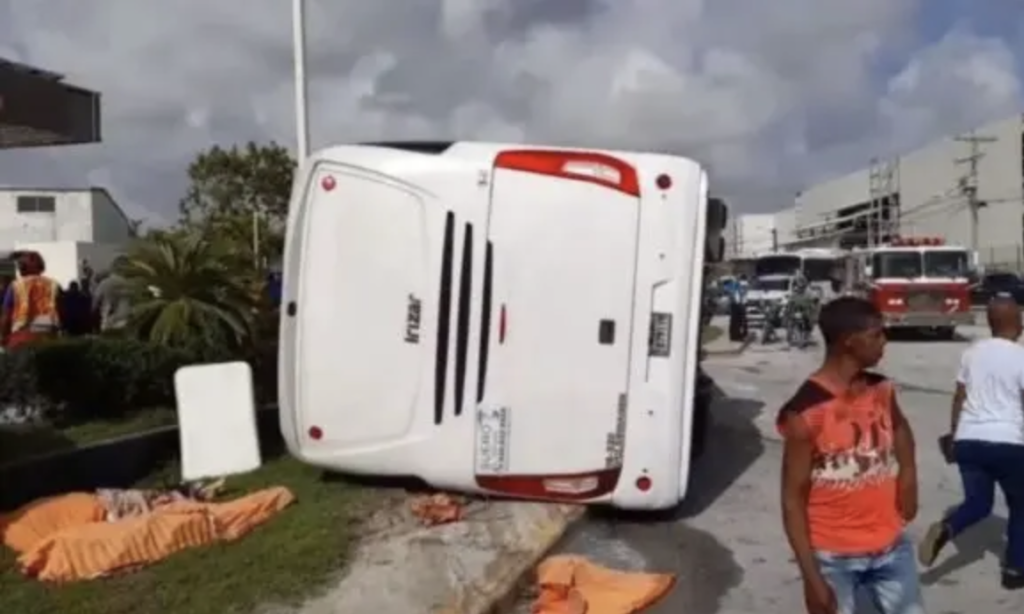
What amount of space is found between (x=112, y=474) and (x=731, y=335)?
2470 cm

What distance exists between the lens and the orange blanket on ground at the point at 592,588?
21.4ft

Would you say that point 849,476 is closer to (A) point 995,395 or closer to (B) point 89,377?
(A) point 995,395

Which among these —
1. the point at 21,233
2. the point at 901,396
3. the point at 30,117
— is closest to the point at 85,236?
the point at 21,233

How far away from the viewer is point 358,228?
8.12 m

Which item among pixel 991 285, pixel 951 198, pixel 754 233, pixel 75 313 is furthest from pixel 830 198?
pixel 75 313

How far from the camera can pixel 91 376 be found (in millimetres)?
10477

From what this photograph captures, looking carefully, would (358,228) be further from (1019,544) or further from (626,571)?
(1019,544)

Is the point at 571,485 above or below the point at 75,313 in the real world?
below

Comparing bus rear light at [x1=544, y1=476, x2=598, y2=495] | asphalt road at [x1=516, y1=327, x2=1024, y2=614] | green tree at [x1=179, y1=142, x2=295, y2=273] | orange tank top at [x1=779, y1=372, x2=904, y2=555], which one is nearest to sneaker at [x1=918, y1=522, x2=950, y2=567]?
asphalt road at [x1=516, y1=327, x2=1024, y2=614]

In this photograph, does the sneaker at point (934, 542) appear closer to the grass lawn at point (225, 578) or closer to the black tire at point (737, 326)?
the grass lawn at point (225, 578)

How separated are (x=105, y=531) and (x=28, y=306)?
427 cm

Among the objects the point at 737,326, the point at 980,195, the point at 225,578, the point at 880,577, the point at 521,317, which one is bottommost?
the point at 737,326

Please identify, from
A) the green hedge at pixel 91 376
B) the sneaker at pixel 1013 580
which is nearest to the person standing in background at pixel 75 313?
the green hedge at pixel 91 376

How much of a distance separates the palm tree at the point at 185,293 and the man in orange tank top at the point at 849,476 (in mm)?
8035
